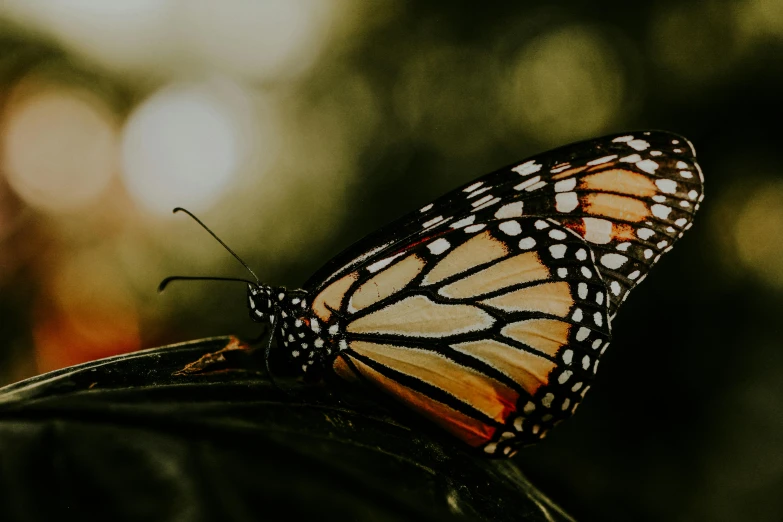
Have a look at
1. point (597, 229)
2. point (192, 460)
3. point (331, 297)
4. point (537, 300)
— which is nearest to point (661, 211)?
point (597, 229)

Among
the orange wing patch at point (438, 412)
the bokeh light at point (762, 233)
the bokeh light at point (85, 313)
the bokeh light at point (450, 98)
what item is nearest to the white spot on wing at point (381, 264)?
the orange wing patch at point (438, 412)

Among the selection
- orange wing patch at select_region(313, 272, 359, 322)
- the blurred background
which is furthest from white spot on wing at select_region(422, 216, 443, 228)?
the blurred background

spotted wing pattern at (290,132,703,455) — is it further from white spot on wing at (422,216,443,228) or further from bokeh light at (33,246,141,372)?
bokeh light at (33,246,141,372)

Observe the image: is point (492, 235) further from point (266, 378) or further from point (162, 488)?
point (162, 488)

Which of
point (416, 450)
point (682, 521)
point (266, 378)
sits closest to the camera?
point (416, 450)

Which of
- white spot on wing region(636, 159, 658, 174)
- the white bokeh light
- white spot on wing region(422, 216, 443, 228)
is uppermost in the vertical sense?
the white bokeh light

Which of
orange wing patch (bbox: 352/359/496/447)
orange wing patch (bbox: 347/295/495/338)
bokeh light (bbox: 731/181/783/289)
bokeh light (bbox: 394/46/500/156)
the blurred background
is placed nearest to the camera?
orange wing patch (bbox: 352/359/496/447)

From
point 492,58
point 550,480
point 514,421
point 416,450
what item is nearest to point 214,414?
point 416,450
